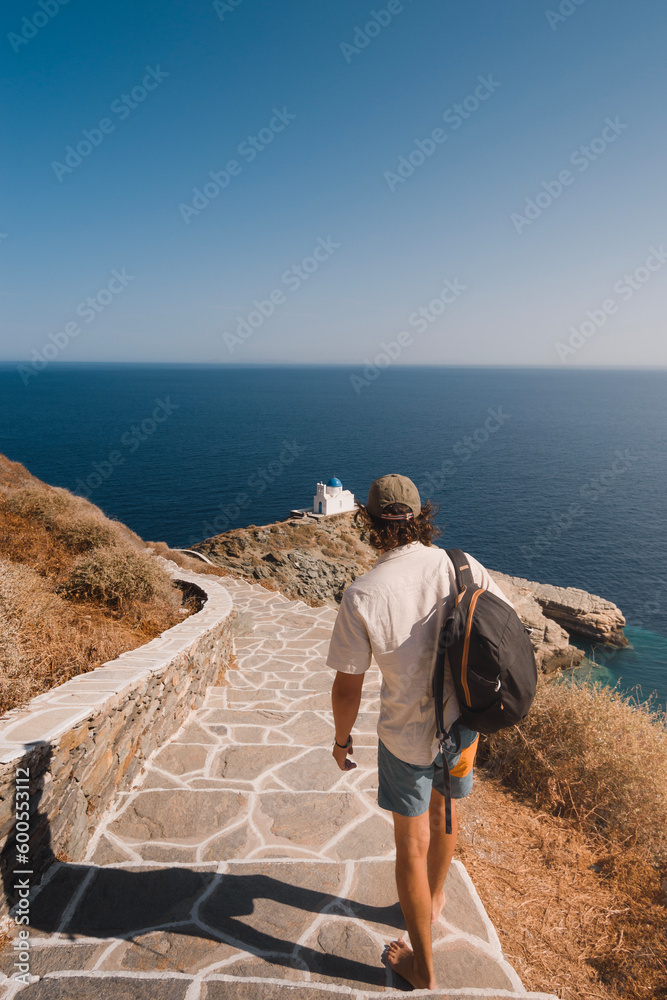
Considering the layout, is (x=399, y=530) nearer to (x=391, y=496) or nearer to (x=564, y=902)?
(x=391, y=496)

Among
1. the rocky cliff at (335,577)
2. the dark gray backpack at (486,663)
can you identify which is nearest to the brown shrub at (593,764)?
the dark gray backpack at (486,663)

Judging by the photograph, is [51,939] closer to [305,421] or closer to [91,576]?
[91,576]

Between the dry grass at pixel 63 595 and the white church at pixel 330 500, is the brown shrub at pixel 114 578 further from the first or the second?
the white church at pixel 330 500

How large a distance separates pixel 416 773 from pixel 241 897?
1.54m

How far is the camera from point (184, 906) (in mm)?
2686

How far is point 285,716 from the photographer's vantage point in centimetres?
522

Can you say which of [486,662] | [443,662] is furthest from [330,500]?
[486,662]

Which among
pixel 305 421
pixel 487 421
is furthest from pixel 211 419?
pixel 487 421

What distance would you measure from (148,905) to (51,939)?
1.49 feet

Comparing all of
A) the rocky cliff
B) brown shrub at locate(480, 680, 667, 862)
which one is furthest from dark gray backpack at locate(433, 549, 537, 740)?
A: the rocky cliff

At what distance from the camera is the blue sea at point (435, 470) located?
40.2 meters

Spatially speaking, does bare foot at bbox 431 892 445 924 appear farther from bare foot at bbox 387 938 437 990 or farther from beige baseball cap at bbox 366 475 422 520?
beige baseball cap at bbox 366 475 422 520

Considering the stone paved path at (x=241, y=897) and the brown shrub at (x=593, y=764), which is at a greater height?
the brown shrub at (x=593, y=764)

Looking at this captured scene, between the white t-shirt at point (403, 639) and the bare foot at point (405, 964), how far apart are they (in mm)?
1069
